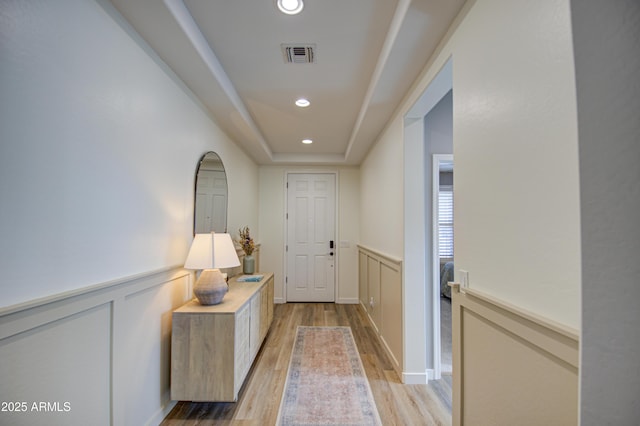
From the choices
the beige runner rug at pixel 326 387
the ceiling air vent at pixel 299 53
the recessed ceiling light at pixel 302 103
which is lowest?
the beige runner rug at pixel 326 387

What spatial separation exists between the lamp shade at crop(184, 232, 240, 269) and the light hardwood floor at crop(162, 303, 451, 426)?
3.25 feet

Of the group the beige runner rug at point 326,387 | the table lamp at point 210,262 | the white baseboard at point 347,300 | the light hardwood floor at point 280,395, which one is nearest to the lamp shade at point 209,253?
the table lamp at point 210,262

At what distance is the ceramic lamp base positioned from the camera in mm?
2100

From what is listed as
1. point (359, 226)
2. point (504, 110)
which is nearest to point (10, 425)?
point (504, 110)

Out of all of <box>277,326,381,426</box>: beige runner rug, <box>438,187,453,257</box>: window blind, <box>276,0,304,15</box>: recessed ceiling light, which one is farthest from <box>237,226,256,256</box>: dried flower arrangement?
<box>438,187,453,257</box>: window blind

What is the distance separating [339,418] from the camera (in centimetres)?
193

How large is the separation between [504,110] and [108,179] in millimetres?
1784

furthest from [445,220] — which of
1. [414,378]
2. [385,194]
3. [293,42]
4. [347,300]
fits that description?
[293,42]

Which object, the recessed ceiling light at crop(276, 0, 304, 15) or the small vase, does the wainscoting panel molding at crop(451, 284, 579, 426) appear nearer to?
the recessed ceiling light at crop(276, 0, 304, 15)

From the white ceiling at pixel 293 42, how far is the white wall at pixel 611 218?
0.86m

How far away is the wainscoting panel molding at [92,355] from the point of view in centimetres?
102

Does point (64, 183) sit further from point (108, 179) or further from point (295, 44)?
point (295, 44)

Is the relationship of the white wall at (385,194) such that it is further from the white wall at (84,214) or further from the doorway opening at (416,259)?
the white wall at (84,214)

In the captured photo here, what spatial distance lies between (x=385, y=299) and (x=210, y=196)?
2056 millimetres
